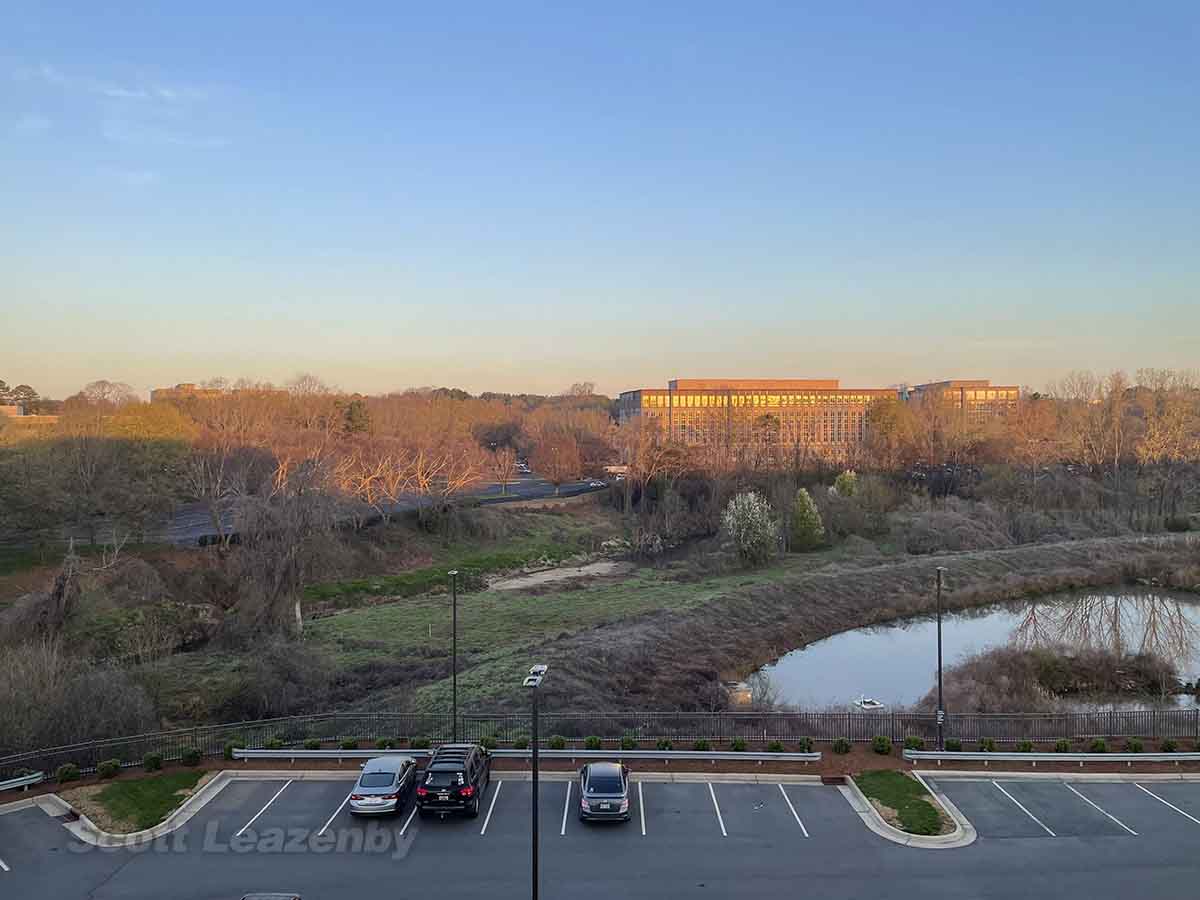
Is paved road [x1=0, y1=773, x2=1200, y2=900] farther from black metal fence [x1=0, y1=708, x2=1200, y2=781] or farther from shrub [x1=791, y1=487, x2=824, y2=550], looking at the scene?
shrub [x1=791, y1=487, x2=824, y2=550]

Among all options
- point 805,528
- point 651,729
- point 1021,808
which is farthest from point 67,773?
point 805,528

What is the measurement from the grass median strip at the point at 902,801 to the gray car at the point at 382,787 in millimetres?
9277

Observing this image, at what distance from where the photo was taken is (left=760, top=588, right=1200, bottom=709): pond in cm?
2992

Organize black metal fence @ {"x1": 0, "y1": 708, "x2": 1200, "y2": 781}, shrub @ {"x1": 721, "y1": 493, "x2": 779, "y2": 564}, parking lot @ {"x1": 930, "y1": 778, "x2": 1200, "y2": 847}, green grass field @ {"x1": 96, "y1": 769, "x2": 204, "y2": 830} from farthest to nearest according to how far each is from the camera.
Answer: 1. shrub @ {"x1": 721, "y1": 493, "x2": 779, "y2": 564}
2. black metal fence @ {"x1": 0, "y1": 708, "x2": 1200, "y2": 781}
3. green grass field @ {"x1": 96, "y1": 769, "x2": 204, "y2": 830}
4. parking lot @ {"x1": 930, "y1": 778, "x2": 1200, "y2": 847}

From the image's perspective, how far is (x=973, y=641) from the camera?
36094 millimetres

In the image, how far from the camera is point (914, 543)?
5797 centimetres

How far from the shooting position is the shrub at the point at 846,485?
216ft

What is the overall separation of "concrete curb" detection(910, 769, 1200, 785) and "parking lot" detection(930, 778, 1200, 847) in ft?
0.33

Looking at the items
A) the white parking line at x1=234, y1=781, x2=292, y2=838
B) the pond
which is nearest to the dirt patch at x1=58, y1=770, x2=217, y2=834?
the white parking line at x1=234, y1=781, x2=292, y2=838

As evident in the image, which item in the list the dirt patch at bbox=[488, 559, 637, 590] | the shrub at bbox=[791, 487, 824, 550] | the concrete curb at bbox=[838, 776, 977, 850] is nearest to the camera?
the concrete curb at bbox=[838, 776, 977, 850]

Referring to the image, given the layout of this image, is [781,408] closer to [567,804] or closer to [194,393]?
[194,393]

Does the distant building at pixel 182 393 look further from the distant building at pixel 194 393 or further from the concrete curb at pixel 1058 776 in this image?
the concrete curb at pixel 1058 776

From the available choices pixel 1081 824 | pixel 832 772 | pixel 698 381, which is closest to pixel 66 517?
pixel 832 772

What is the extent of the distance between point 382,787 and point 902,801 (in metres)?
10.2
